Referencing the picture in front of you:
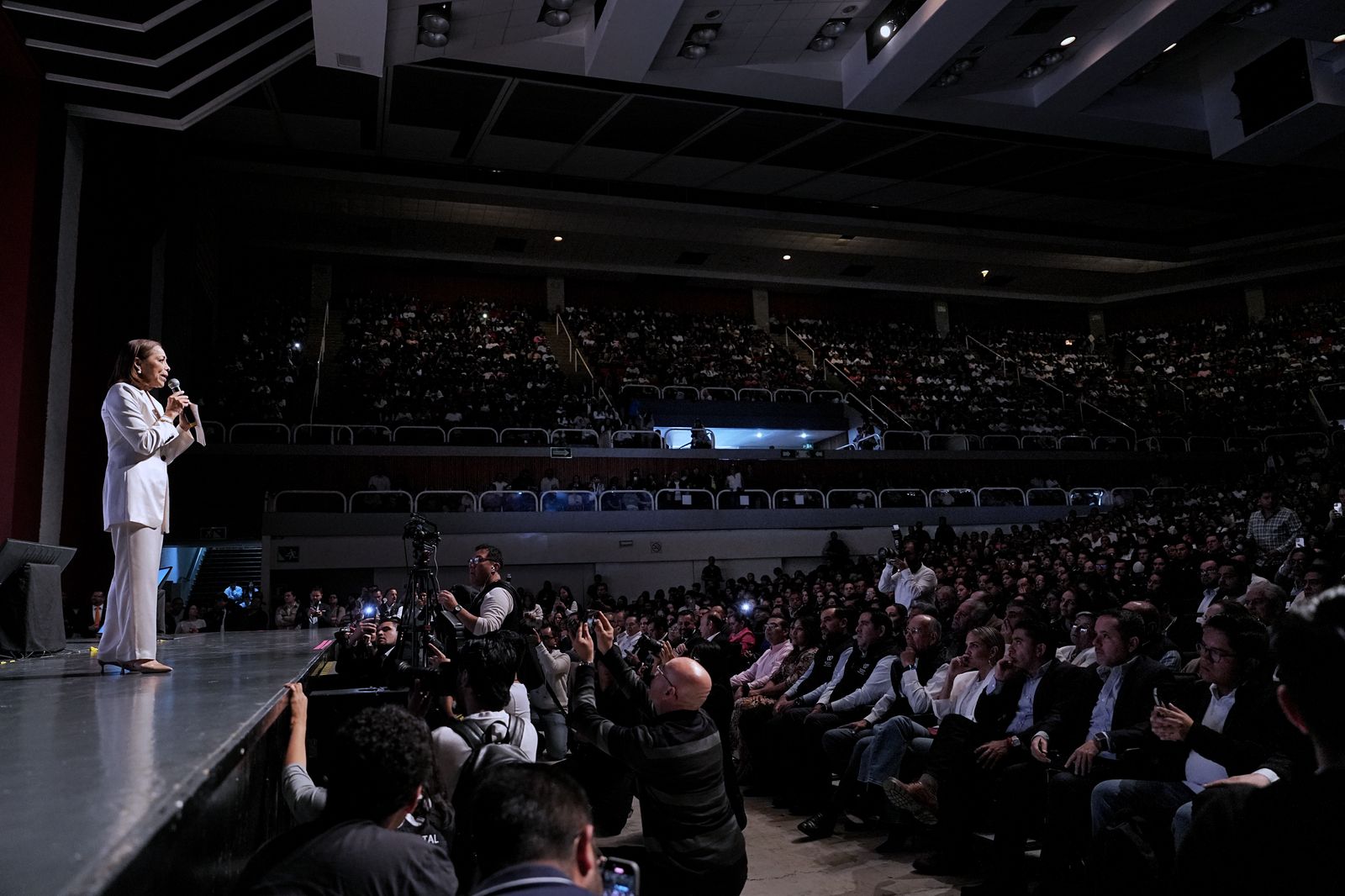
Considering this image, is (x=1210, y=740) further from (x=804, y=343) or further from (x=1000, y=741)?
(x=804, y=343)

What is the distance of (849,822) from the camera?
5484 mm

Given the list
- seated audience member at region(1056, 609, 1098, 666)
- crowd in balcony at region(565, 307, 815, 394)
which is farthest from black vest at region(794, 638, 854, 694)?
crowd in balcony at region(565, 307, 815, 394)

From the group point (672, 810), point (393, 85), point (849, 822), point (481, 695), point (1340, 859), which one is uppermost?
point (393, 85)

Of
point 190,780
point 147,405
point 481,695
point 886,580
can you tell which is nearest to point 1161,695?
point 481,695

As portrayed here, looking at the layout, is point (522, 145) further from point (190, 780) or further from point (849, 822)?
point (190, 780)

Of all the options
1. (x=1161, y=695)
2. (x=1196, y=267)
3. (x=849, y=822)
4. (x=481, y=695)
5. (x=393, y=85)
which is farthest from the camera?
(x=1196, y=267)

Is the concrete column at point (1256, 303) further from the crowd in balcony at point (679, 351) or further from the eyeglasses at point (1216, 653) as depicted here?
the eyeglasses at point (1216, 653)

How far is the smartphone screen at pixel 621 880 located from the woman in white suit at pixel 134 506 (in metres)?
3.15

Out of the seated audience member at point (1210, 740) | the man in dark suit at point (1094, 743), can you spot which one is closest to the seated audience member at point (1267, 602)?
the man in dark suit at point (1094, 743)

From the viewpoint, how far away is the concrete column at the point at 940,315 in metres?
27.5

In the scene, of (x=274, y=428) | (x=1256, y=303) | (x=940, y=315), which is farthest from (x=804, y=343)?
(x=274, y=428)

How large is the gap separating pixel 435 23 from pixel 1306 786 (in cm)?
1222

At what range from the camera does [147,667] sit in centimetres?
395

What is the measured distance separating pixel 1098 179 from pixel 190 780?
Result: 21640mm
